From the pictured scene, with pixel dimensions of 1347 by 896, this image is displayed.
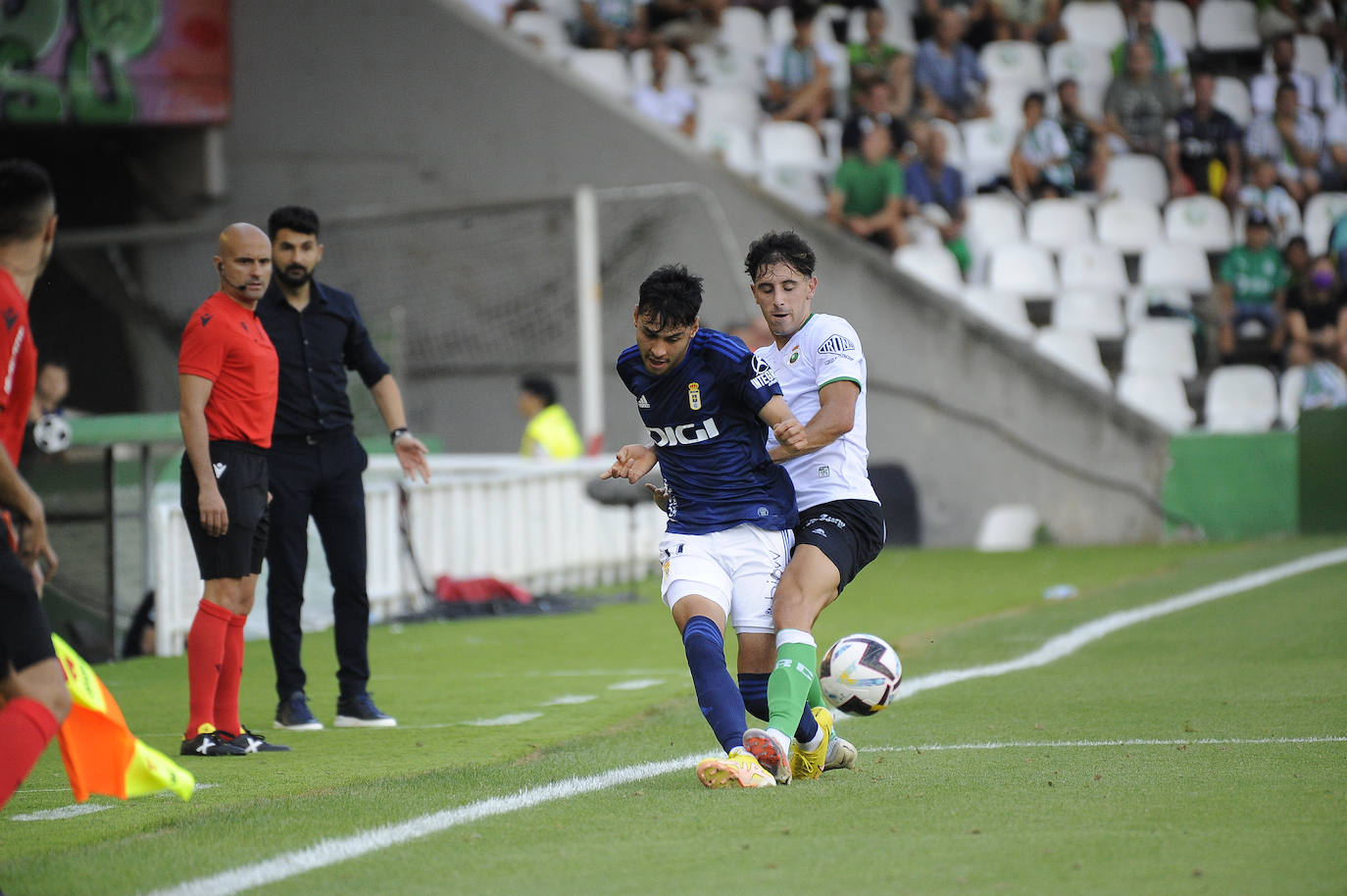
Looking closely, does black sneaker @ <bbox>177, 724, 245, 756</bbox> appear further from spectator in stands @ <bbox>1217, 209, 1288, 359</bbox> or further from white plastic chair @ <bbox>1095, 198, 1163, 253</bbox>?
white plastic chair @ <bbox>1095, 198, 1163, 253</bbox>

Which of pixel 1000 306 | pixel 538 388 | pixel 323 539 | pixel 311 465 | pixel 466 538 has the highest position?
pixel 1000 306

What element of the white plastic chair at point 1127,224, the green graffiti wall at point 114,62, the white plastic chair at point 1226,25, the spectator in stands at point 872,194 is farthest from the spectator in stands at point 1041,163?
Answer: the green graffiti wall at point 114,62

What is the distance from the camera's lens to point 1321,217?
1953 centimetres

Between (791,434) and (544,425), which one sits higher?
(791,434)

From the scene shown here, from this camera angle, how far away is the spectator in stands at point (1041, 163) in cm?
2016

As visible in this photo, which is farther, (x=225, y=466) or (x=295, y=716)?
(x=295, y=716)

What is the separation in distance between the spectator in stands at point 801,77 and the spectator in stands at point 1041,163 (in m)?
2.38

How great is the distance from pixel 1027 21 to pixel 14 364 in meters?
19.1

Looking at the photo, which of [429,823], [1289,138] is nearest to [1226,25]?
[1289,138]

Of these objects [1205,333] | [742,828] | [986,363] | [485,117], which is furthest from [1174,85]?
[742,828]

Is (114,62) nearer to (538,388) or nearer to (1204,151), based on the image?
(538,388)

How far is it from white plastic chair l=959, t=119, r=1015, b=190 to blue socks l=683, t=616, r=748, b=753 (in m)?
15.7

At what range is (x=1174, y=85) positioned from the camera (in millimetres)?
20484

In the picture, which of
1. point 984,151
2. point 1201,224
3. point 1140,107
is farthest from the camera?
point 984,151
